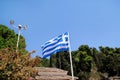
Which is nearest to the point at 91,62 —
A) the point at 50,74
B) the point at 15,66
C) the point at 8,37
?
the point at 8,37

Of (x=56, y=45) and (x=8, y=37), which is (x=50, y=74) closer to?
(x=56, y=45)

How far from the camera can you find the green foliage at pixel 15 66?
1425 centimetres

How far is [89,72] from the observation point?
5103 centimetres

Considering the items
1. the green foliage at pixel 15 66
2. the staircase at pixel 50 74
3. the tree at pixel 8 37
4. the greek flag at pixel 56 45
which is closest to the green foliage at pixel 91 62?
the tree at pixel 8 37

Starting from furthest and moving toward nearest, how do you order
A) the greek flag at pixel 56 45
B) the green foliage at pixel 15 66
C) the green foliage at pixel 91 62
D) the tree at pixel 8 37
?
the green foliage at pixel 91 62 → the tree at pixel 8 37 → the greek flag at pixel 56 45 → the green foliage at pixel 15 66

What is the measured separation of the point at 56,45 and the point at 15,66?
4272mm

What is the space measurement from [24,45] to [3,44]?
3.61 m

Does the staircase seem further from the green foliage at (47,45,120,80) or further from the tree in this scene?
the green foliage at (47,45,120,80)

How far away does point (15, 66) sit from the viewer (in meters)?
14.7

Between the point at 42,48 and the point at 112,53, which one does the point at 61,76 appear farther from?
the point at 112,53

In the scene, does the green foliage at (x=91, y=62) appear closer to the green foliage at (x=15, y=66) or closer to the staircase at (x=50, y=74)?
the staircase at (x=50, y=74)

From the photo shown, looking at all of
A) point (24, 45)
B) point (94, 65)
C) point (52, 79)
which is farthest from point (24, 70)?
point (94, 65)

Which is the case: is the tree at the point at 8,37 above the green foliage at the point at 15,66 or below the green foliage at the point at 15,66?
above

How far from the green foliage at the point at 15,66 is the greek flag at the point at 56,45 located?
7.08 ft
